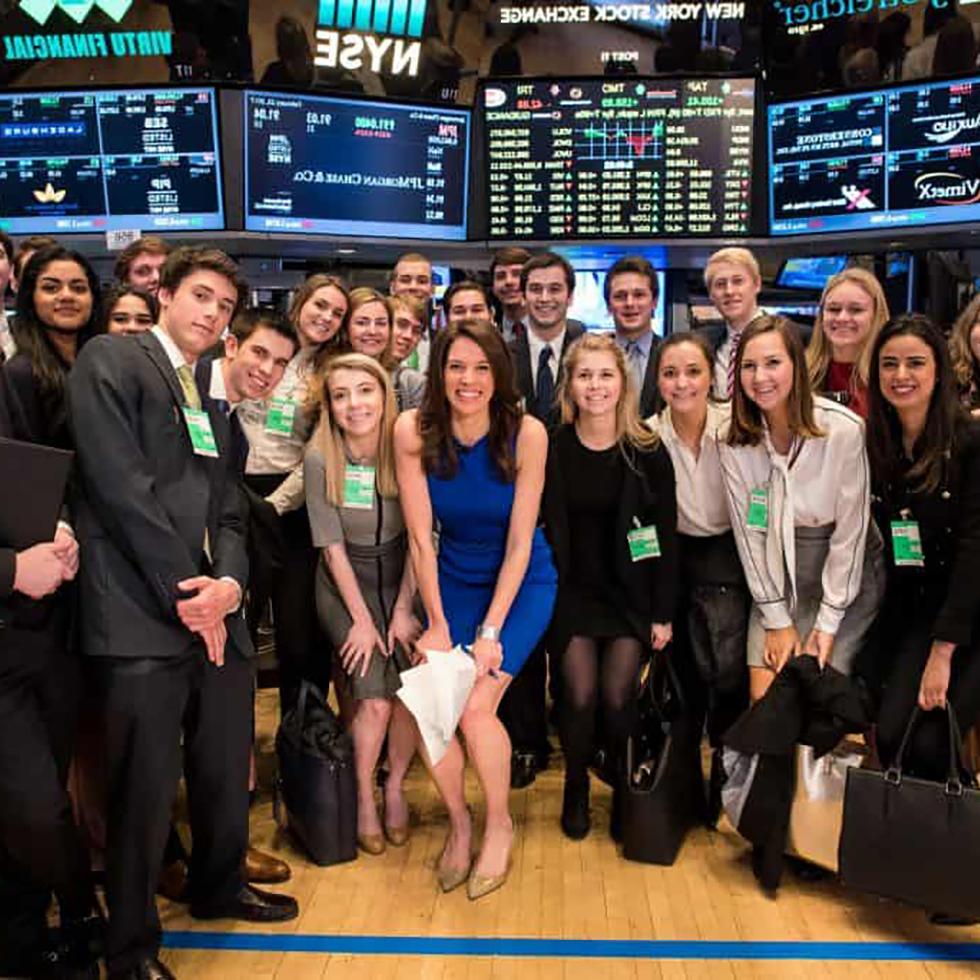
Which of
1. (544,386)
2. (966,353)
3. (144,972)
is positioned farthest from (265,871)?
(966,353)

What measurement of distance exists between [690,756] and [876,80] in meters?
3.67

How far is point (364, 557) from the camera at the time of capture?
3.23 meters

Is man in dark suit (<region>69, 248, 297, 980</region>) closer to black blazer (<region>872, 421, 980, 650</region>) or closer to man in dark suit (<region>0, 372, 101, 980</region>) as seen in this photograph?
man in dark suit (<region>0, 372, 101, 980</region>)

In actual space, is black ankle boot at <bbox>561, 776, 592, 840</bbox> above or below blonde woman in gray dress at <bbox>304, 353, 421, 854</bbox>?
below

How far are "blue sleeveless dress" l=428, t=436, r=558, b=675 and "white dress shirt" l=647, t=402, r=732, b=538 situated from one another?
0.49 m

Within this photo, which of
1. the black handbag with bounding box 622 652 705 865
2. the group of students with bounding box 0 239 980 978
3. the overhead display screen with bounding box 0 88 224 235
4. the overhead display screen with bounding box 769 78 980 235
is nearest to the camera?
the group of students with bounding box 0 239 980 978

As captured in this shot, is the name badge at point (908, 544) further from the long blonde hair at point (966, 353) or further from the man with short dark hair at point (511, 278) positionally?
the man with short dark hair at point (511, 278)

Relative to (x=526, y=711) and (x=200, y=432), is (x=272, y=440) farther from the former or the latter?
(x=526, y=711)

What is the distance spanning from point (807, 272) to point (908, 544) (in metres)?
2.92

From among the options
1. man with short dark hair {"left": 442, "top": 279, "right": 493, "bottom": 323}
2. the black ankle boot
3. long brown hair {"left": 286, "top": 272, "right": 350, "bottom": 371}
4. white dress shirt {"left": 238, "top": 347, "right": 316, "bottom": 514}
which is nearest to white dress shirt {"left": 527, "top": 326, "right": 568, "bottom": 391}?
man with short dark hair {"left": 442, "top": 279, "right": 493, "bottom": 323}

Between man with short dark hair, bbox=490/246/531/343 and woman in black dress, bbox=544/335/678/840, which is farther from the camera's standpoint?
man with short dark hair, bbox=490/246/531/343

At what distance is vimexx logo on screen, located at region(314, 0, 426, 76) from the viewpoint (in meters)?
5.19

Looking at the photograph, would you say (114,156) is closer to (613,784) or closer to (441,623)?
(441,623)

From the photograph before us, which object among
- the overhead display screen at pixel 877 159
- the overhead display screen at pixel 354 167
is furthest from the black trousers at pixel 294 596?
the overhead display screen at pixel 877 159
